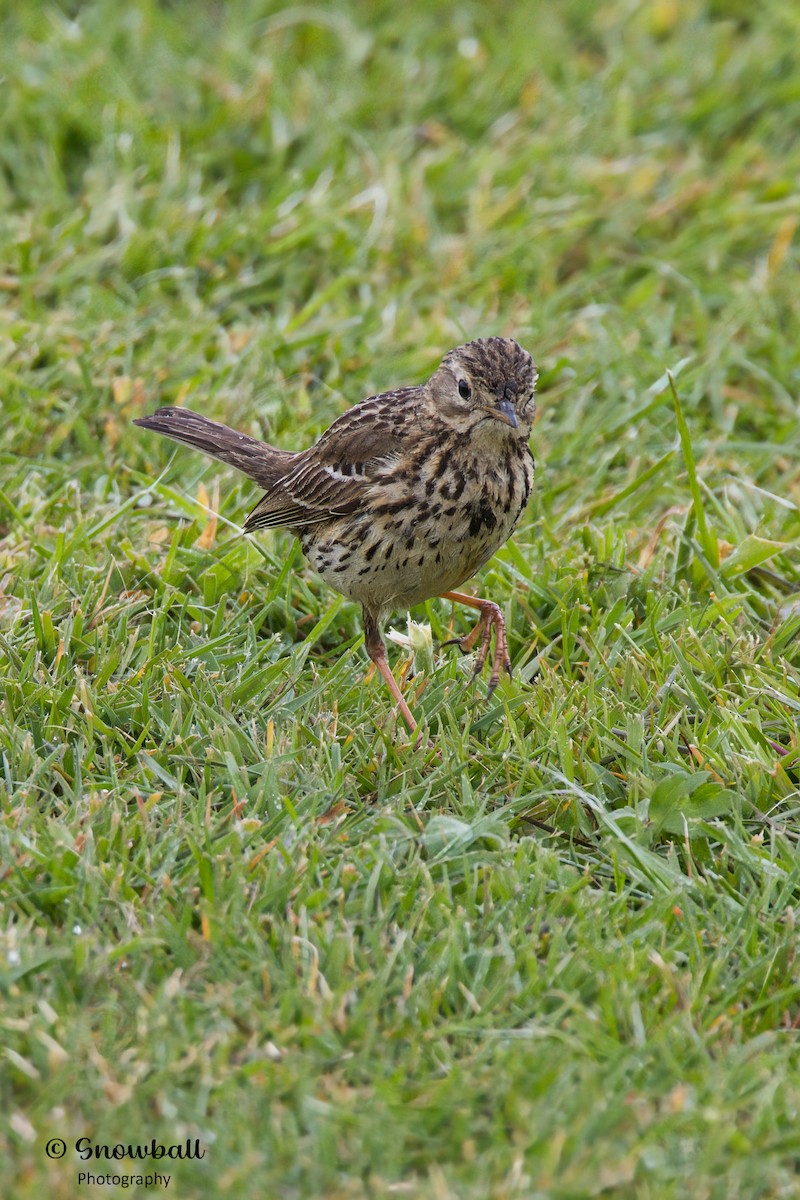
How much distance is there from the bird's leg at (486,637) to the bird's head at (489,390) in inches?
26.1

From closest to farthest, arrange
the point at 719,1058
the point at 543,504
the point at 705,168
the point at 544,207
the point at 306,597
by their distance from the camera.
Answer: the point at 719,1058 → the point at 306,597 → the point at 543,504 → the point at 544,207 → the point at 705,168

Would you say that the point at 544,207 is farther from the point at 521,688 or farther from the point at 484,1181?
the point at 484,1181

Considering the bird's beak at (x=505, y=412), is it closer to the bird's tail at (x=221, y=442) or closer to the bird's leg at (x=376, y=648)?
the bird's leg at (x=376, y=648)

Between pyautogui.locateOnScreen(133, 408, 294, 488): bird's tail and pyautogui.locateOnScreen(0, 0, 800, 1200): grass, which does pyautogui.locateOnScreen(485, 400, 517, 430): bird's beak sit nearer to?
pyautogui.locateOnScreen(0, 0, 800, 1200): grass

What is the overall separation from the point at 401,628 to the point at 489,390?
1.16m

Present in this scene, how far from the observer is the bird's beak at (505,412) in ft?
17.6

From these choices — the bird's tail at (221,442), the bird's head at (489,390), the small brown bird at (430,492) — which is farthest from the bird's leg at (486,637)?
the bird's tail at (221,442)

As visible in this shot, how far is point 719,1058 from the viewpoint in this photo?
153 inches

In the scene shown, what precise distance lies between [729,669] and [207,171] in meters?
4.78

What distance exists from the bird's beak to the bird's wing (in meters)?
0.36

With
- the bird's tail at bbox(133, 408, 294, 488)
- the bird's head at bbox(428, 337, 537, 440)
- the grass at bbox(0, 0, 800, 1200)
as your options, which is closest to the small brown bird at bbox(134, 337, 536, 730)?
the bird's head at bbox(428, 337, 537, 440)

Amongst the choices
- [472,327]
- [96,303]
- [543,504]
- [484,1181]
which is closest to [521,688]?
[543,504]

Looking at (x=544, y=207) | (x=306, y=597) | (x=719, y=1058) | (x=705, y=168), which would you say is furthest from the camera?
(x=705, y=168)

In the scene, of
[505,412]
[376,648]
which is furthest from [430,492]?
[376,648]
